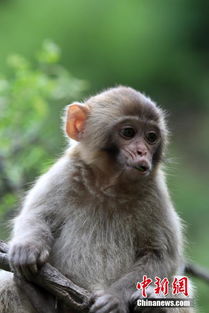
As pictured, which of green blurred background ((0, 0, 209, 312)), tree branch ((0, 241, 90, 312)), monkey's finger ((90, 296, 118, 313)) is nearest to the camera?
tree branch ((0, 241, 90, 312))

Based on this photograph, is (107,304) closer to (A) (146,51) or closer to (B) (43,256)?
(B) (43,256)

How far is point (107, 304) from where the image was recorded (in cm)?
727

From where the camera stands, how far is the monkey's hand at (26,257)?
7.22m

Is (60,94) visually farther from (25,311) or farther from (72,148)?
(25,311)

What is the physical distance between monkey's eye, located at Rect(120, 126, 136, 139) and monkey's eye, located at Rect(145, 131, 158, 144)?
154 millimetres

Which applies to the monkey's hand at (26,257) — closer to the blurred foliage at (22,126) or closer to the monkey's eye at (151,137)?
the monkey's eye at (151,137)

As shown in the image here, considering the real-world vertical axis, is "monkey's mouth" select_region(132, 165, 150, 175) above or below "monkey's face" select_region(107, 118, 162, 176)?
below

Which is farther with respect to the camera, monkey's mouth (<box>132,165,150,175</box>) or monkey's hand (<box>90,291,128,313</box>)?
monkey's mouth (<box>132,165,150,175</box>)

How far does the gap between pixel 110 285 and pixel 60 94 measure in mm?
3697

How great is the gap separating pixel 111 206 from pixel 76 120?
3.37 ft

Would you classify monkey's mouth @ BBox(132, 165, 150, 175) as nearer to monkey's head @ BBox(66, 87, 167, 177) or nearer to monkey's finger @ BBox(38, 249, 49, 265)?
monkey's head @ BBox(66, 87, 167, 177)

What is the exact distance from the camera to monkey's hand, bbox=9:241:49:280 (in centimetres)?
722

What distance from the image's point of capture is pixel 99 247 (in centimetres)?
792

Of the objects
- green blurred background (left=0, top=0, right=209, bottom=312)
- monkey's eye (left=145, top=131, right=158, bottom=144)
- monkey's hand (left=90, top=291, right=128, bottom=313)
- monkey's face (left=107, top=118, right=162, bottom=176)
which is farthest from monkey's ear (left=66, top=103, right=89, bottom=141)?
green blurred background (left=0, top=0, right=209, bottom=312)
